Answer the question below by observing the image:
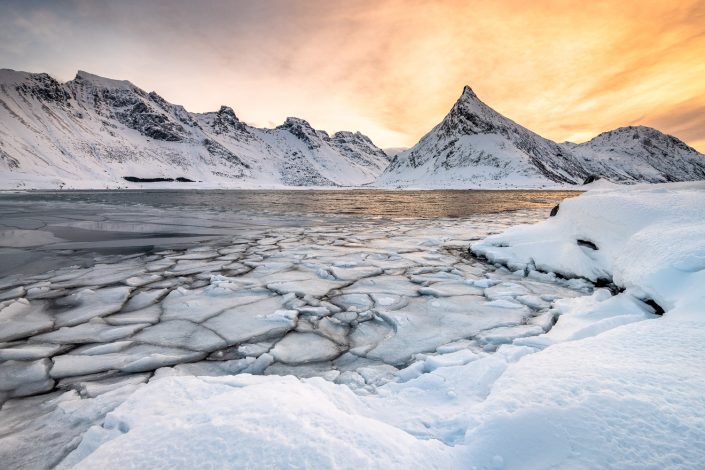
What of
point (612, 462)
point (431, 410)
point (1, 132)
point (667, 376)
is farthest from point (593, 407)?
point (1, 132)

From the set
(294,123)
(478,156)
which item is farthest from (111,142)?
(294,123)

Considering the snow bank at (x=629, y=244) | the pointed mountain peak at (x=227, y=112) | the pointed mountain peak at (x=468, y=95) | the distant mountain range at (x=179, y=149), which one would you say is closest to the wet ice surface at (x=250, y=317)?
the snow bank at (x=629, y=244)

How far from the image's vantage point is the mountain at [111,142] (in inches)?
1916

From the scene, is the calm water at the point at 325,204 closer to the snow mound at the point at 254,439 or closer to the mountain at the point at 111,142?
the snow mound at the point at 254,439

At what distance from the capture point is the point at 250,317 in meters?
2.78

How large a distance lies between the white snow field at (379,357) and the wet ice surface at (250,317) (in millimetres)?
19

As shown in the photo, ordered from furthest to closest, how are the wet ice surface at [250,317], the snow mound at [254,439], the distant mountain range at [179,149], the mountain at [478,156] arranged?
the mountain at [478,156], the distant mountain range at [179,149], the wet ice surface at [250,317], the snow mound at [254,439]

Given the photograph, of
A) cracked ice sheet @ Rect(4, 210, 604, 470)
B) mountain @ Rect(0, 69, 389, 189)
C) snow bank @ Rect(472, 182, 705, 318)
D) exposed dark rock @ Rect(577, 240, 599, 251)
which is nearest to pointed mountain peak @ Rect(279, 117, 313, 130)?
mountain @ Rect(0, 69, 389, 189)

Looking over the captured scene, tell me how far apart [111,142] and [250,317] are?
8190 centimetres

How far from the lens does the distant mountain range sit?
171 feet

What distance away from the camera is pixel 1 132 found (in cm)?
4853

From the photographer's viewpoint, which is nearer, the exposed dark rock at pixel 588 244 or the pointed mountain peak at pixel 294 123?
the exposed dark rock at pixel 588 244

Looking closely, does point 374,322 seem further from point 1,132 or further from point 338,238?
point 1,132

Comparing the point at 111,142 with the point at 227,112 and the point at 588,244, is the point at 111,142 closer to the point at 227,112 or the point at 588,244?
the point at 227,112
